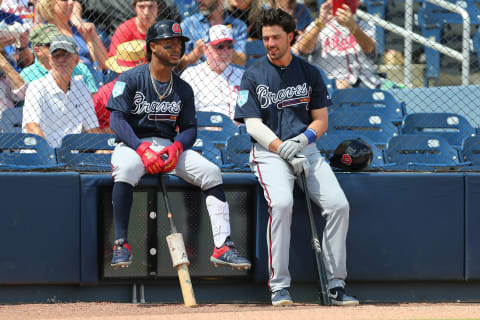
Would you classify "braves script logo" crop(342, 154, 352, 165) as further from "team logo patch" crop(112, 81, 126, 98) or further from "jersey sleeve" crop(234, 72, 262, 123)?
"team logo patch" crop(112, 81, 126, 98)

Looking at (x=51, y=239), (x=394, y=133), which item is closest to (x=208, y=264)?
(x=51, y=239)

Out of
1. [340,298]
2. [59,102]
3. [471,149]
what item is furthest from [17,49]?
[471,149]

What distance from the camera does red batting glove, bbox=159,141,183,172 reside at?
191 inches

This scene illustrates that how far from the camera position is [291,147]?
4879 millimetres

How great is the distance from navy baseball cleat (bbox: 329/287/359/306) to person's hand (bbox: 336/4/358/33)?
12.0 ft

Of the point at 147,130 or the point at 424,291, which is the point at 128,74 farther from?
the point at 424,291

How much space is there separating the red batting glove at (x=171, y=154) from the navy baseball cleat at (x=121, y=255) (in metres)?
0.54

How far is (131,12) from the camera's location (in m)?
7.74

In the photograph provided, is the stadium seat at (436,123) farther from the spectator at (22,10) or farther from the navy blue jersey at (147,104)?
the spectator at (22,10)

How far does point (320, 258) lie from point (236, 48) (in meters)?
3.53

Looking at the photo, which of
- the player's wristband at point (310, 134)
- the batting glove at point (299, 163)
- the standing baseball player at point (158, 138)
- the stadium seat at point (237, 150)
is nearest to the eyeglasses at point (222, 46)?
the stadium seat at point (237, 150)

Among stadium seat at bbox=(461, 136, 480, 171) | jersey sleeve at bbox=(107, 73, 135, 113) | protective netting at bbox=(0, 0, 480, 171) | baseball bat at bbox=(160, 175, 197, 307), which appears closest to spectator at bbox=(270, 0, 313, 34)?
protective netting at bbox=(0, 0, 480, 171)

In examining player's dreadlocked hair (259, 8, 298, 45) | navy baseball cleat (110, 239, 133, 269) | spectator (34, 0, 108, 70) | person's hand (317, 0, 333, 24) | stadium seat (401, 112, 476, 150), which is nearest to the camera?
navy baseball cleat (110, 239, 133, 269)

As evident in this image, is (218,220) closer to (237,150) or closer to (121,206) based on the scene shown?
(121,206)
